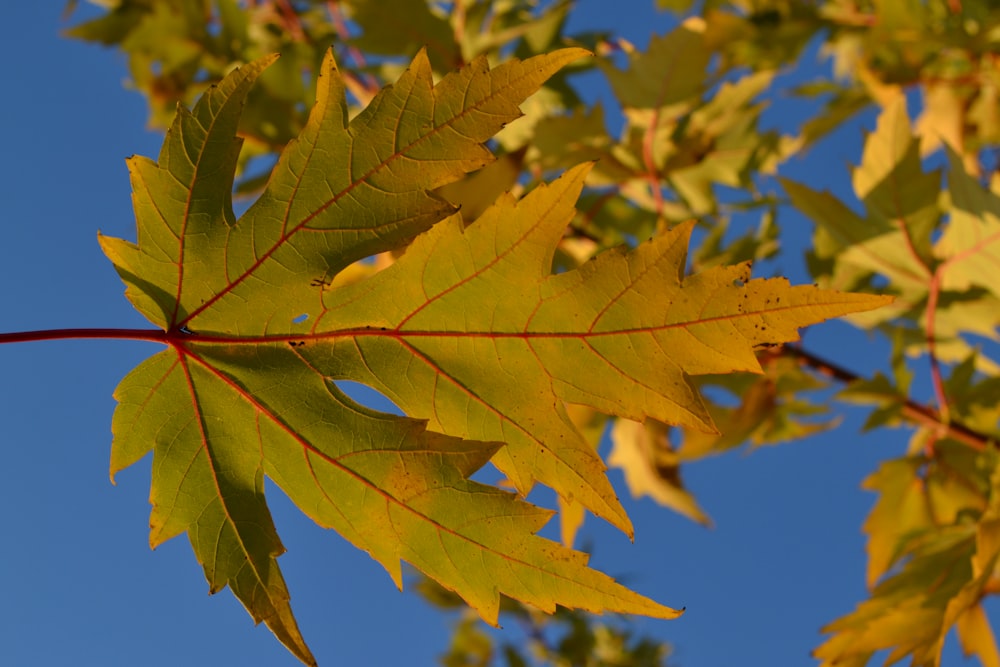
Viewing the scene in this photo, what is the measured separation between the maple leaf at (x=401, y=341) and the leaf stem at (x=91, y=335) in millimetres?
15

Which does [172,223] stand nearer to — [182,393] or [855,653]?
[182,393]

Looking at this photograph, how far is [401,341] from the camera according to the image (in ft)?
2.63

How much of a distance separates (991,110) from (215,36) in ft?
8.17

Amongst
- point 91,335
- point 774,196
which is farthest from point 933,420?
point 91,335

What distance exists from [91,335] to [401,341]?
317 millimetres

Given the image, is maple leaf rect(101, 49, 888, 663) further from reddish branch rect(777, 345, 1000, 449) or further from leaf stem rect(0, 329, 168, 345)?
reddish branch rect(777, 345, 1000, 449)

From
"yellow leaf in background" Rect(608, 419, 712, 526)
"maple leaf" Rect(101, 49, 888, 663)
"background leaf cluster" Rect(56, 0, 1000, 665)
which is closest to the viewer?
"maple leaf" Rect(101, 49, 888, 663)

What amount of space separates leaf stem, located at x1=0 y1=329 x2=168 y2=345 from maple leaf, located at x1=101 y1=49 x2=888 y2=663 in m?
0.02

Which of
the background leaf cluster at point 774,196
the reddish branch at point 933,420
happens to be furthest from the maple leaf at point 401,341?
the reddish branch at point 933,420

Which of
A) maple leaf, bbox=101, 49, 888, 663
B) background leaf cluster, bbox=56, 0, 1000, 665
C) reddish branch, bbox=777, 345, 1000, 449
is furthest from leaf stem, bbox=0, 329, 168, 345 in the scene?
reddish branch, bbox=777, 345, 1000, 449

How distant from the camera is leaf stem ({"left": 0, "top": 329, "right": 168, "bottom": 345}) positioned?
796 millimetres

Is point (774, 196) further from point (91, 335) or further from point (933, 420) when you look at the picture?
point (91, 335)

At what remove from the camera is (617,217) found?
7.25ft

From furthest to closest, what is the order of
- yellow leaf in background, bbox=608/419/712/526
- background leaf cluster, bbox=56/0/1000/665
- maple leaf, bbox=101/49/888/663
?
yellow leaf in background, bbox=608/419/712/526 → background leaf cluster, bbox=56/0/1000/665 → maple leaf, bbox=101/49/888/663
